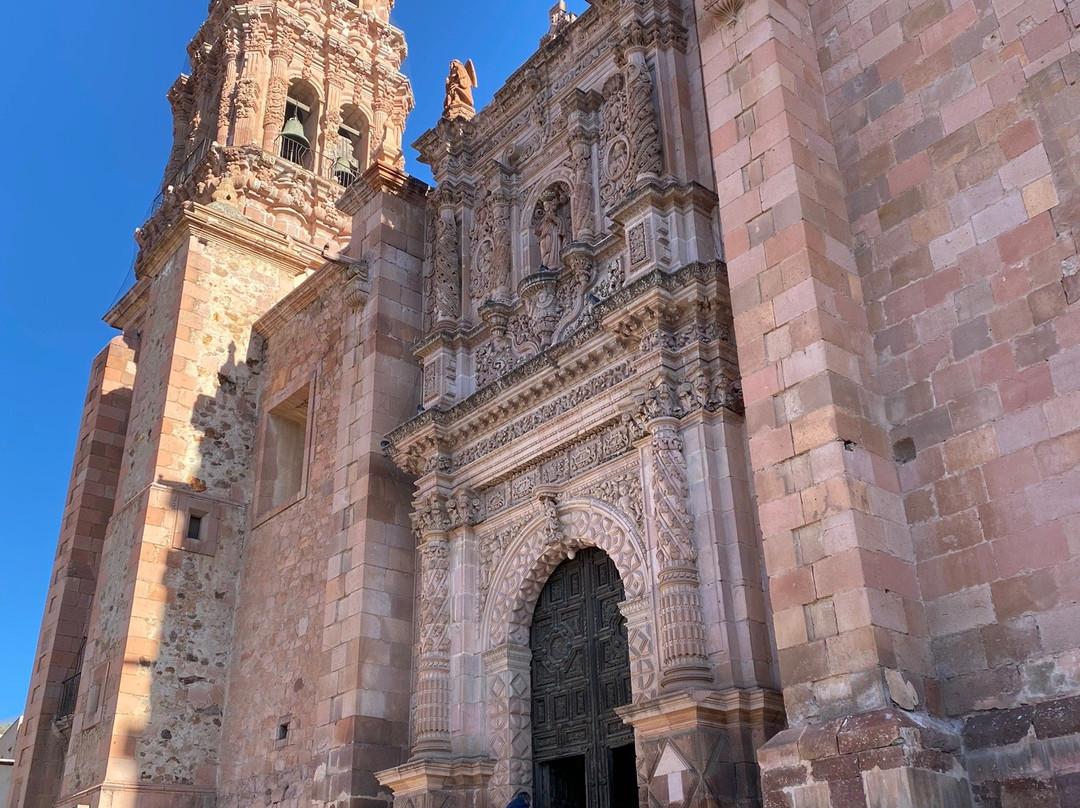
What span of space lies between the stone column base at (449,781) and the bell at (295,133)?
14.3 metres

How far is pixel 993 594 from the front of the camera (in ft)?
22.4

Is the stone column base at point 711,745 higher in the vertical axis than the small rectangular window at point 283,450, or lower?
lower

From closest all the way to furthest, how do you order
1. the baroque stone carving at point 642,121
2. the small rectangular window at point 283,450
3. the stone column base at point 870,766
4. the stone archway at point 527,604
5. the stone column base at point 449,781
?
the stone column base at point 870,766, the stone archway at point 527,604, the stone column base at point 449,781, the baroque stone carving at point 642,121, the small rectangular window at point 283,450

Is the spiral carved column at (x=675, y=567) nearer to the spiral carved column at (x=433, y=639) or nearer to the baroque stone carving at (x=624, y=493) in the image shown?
the baroque stone carving at (x=624, y=493)

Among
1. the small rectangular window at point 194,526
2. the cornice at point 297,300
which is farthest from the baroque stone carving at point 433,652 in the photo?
the cornice at point 297,300

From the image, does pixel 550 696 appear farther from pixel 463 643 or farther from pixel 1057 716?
pixel 1057 716

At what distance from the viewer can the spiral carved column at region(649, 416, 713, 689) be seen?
828 centimetres

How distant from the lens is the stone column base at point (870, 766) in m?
6.12

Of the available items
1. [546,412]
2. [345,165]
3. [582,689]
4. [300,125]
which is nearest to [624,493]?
[546,412]

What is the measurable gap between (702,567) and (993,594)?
2.45 m

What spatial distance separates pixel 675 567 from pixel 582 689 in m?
2.06

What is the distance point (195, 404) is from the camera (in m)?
15.8

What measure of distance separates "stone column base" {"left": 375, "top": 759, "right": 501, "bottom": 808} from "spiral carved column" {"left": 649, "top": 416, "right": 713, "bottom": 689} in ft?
8.70

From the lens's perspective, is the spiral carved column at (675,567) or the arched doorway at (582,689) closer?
the spiral carved column at (675,567)
